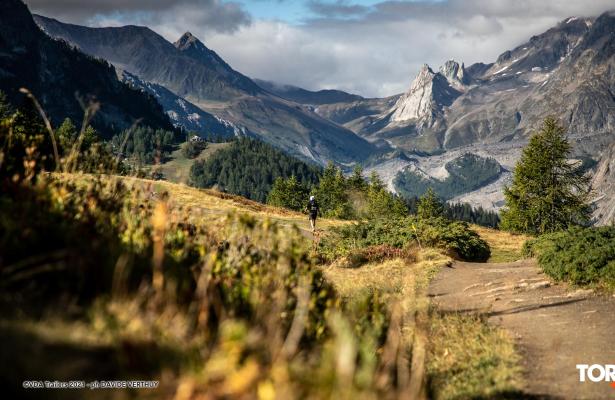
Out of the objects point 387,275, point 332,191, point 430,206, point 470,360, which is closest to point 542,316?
point 470,360

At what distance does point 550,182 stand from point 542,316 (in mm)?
41849

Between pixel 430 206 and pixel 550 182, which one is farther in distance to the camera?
pixel 430 206

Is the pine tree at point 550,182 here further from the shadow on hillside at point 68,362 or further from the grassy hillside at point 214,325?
the shadow on hillside at point 68,362

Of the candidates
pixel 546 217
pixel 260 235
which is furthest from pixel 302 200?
pixel 260 235

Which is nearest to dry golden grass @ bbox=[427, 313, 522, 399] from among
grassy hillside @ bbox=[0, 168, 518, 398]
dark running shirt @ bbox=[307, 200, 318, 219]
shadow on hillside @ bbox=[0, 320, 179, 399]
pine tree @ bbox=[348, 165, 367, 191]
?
grassy hillside @ bbox=[0, 168, 518, 398]

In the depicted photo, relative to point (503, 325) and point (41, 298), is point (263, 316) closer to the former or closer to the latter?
point (41, 298)

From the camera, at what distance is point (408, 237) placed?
25.2 meters

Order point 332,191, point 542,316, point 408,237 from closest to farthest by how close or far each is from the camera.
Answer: point 542,316, point 408,237, point 332,191

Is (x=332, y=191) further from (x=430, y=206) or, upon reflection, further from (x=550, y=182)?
(x=550, y=182)

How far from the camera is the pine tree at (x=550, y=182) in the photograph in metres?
49.3

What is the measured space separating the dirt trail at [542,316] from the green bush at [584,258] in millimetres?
449

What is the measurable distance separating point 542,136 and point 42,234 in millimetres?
51694

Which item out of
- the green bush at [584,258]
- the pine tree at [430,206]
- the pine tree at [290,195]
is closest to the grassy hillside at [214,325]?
the green bush at [584,258]

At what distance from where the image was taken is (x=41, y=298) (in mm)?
4219
